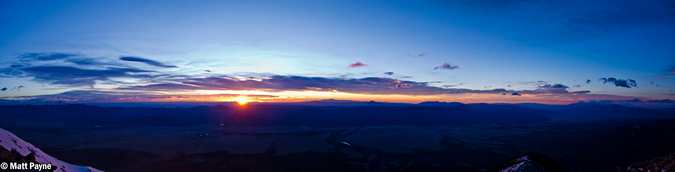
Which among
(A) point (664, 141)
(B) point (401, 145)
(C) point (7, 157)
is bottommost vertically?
(B) point (401, 145)

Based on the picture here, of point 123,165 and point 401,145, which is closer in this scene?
point 123,165

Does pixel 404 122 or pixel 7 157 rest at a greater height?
pixel 7 157

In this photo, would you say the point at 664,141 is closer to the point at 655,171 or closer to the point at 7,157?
the point at 655,171

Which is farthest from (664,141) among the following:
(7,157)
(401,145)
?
(7,157)

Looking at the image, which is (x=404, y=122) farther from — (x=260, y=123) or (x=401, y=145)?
(x=260, y=123)

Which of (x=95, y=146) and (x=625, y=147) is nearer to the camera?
(x=625, y=147)

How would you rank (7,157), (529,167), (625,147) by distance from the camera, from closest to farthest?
(7,157) < (529,167) < (625,147)

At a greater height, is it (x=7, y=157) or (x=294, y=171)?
(x=7, y=157)

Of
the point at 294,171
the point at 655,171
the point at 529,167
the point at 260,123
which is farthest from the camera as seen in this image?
the point at 260,123

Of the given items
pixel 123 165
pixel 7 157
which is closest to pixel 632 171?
pixel 7 157
